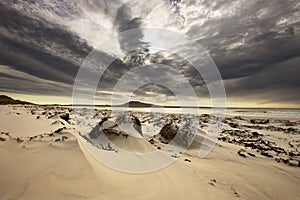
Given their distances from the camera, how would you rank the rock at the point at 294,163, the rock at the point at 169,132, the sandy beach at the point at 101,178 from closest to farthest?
the sandy beach at the point at 101,178 → the rock at the point at 294,163 → the rock at the point at 169,132

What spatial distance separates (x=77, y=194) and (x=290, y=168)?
250 inches

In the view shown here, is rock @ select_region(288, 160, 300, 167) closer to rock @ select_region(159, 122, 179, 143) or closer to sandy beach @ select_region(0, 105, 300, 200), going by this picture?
sandy beach @ select_region(0, 105, 300, 200)

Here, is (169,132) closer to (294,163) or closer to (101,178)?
(294,163)

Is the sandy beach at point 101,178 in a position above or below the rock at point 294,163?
above

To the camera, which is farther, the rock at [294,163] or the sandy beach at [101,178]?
the rock at [294,163]

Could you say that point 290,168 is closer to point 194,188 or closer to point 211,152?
point 211,152

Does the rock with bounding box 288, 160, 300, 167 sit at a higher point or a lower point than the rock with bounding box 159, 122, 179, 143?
lower

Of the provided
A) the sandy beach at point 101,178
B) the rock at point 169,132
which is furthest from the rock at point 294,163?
the rock at point 169,132

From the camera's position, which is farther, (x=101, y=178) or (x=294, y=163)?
(x=294, y=163)

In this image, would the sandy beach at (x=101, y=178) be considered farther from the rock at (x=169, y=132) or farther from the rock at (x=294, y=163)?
the rock at (x=169, y=132)

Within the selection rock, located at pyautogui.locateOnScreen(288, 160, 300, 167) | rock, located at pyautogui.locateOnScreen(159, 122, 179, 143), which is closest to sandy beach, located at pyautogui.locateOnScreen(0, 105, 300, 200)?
rock, located at pyautogui.locateOnScreen(288, 160, 300, 167)

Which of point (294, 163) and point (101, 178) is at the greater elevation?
point (101, 178)

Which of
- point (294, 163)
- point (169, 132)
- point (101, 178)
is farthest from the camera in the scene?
point (169, 132)

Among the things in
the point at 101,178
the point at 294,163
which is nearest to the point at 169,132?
the point at 294,163
